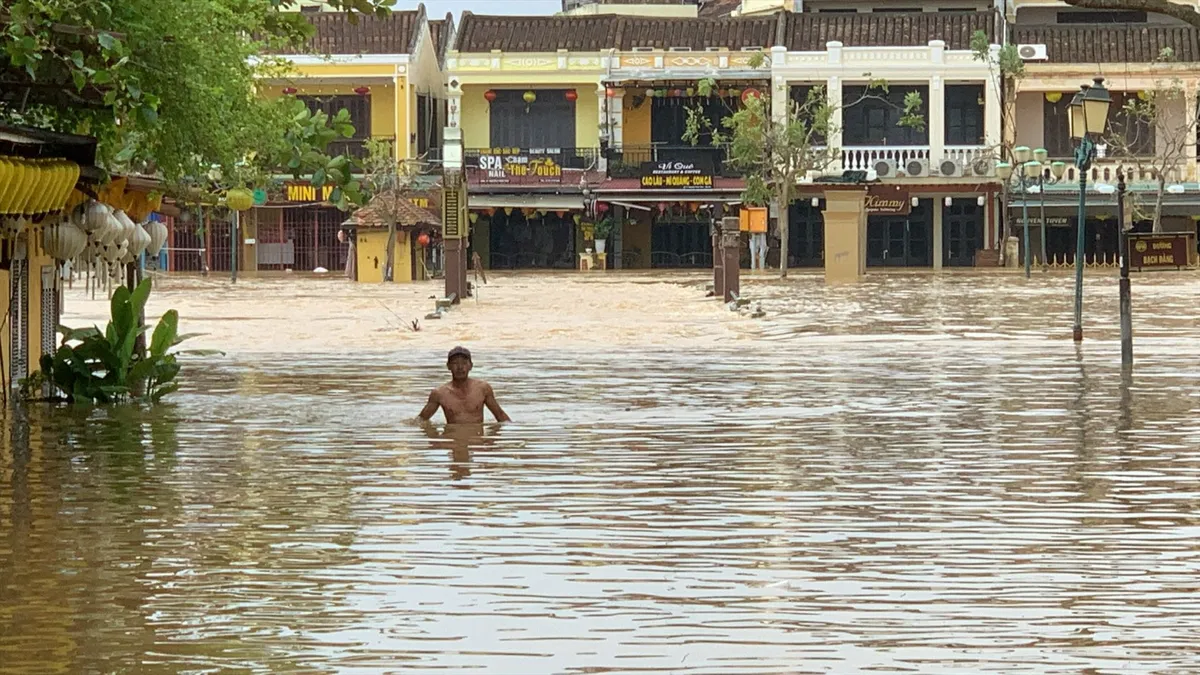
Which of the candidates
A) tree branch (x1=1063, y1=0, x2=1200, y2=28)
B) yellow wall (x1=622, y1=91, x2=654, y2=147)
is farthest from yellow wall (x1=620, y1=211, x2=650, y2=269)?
tree branch (x1=1063, y1=0, x2=1200, y2=28)

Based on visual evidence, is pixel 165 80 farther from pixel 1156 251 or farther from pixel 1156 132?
pixel 1156 132

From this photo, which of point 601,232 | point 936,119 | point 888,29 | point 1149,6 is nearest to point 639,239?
point 601,232

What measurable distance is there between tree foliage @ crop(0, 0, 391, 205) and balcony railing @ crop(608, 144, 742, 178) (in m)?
47.6

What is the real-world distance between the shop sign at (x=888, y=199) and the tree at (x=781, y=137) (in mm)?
1449

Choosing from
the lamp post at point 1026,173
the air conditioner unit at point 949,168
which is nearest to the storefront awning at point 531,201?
the air conditioner unit at point 949,168

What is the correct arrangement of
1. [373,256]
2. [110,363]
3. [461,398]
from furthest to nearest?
1. [373,256]
2. [110,363]
3. [461,398]

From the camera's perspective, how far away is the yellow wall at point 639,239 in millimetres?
69125

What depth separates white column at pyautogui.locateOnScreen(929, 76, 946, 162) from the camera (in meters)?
66.8

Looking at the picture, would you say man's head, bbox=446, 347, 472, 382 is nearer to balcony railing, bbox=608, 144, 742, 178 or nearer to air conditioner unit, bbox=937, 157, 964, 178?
air conditioner unit, bbox=937, 157, 964, 178

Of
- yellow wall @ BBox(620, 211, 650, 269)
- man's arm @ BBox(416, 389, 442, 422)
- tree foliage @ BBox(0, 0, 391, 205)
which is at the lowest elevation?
man's arm @ BBox(416, 389, 442, 422)

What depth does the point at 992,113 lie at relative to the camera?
6688 centimetres

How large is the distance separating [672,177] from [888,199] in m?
6.15

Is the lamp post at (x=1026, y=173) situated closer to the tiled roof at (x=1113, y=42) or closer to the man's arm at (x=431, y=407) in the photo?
the tiled roof at (x=1113, y=42)

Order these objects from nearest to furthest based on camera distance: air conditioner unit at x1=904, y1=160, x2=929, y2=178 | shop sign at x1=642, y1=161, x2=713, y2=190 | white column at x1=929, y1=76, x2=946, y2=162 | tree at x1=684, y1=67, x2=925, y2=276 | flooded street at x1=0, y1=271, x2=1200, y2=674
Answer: flooded street at x1=0, y1=271, x2=1200, y2=674, tree at x1=684, y1=67, x2=925, y2=276, air conditioner unit at x1=904, y1=160, x2=929, y2=178, white column at x1=929, y1=76, x2=946, y2=162, shop sign at x1=642, y1=161, x2=713, y2=190
